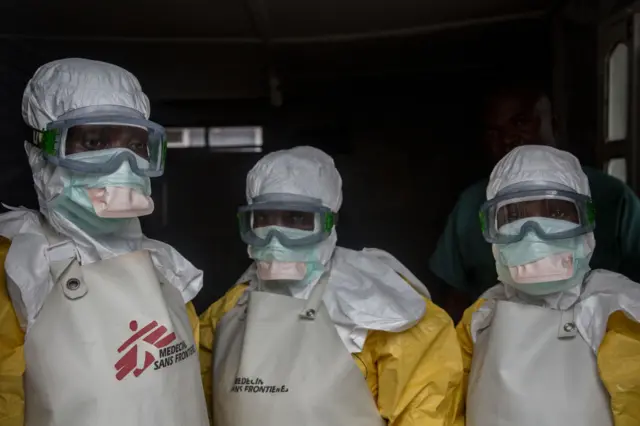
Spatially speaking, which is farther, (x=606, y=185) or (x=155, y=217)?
(x=155, y=217)

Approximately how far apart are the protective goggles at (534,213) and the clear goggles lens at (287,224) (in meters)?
0.35

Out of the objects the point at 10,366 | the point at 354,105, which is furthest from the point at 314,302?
the point at 354,105

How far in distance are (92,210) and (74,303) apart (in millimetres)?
169

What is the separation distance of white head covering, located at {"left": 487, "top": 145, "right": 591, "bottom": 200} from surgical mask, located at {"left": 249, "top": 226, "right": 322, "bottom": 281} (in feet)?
1.37

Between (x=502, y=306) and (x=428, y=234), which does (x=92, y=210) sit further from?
(x=428, y=234)

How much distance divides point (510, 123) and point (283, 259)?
1045 millimetres

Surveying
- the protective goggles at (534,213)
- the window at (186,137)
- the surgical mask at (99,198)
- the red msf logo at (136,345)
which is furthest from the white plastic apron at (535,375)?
the window at (186,137)

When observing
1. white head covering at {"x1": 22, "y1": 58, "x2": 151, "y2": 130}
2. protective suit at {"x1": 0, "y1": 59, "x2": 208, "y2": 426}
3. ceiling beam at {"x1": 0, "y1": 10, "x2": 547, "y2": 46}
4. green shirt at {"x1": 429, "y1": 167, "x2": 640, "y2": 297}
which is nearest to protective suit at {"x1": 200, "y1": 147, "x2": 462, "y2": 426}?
protective suit at {"x1": 0, "y1": 59, "x2": 208, "y2": 426}

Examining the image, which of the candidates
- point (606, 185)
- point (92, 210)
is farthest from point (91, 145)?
point (606, 185)

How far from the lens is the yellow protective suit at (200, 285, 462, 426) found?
1412 millimetres

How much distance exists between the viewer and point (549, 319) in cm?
141

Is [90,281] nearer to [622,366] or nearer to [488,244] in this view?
[622,366]

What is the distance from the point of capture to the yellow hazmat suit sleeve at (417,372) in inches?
55.6

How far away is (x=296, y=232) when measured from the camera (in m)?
1.53
